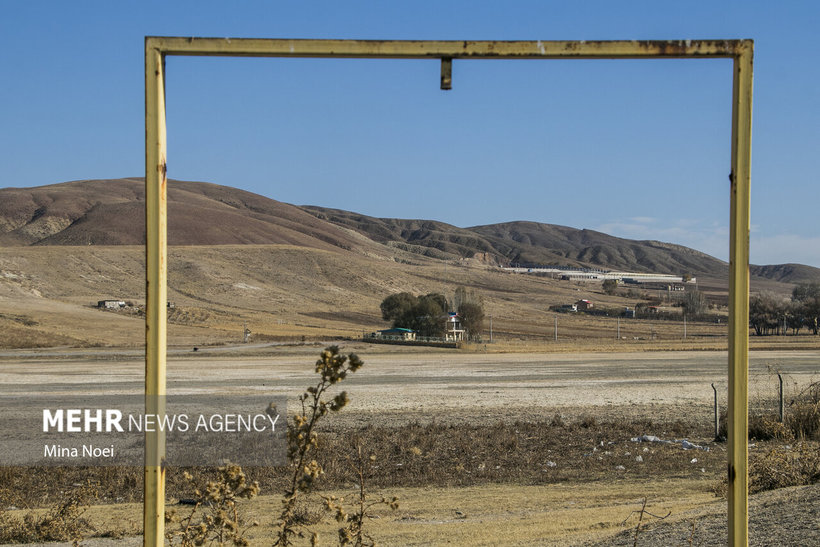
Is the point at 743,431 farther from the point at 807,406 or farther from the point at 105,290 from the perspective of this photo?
the point at 105,290

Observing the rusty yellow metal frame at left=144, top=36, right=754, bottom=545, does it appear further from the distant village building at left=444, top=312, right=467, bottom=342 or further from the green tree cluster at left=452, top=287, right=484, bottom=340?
the green tree cluster at left=452, top=287, right=484, bottom=340

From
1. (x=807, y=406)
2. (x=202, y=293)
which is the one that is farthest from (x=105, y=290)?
(x=807, y=406)

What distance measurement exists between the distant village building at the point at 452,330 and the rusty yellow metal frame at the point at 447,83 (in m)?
77.0

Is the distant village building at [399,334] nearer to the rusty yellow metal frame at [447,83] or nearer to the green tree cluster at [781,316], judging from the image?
the green tree cluster at [781,316]

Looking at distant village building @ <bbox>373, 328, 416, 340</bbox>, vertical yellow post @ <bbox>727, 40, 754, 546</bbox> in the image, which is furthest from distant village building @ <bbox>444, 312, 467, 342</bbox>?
vertical yellow post @ <bbox>727, 40, 754, 546</bbox>

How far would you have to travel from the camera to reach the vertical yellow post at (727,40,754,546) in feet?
13.4

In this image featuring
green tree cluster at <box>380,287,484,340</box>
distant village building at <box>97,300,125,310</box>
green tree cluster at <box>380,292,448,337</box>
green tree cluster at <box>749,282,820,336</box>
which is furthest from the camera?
green tree cluster at <box>749,282,820,336</box>

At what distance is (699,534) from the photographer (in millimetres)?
6836

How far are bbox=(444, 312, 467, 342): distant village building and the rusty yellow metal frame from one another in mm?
77049

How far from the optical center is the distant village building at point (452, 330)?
82000mm

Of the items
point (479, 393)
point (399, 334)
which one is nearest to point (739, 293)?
point (479, 393)

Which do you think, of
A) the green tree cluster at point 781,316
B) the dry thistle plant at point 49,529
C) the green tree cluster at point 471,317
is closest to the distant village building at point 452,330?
the green tree cluster at point 471,317

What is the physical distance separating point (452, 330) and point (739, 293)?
7899 centimetres

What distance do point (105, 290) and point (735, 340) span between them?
117 metres
